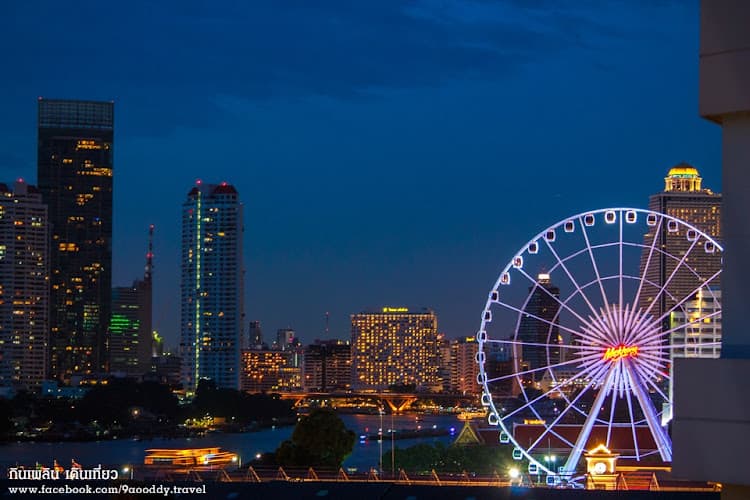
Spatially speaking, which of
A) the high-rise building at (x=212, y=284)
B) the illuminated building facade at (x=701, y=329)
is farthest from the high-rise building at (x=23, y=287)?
the illuminated building facade at (x=701, y=329)

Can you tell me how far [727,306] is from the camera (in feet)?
21.9

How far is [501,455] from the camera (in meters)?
50.1

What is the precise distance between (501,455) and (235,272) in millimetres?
143660

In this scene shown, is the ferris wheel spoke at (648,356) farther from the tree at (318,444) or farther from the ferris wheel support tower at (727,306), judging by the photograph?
the ferris wheel support tower at (727,306)

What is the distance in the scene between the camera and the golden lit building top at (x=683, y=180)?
110938mm

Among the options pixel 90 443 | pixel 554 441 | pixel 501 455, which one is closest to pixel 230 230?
pixel 90 443

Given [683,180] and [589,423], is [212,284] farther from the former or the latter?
[589,423]

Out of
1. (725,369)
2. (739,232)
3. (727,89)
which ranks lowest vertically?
(725,369)

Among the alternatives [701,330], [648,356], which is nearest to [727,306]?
[648,356]

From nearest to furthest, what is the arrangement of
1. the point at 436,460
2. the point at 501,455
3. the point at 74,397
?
1. the point at 436,460
2. the point at 501,455
3. the point at 74,397

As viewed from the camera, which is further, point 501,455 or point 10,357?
point 10,357

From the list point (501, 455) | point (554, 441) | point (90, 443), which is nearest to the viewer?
point (501, 455)

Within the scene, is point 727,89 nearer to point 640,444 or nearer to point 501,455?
point 501,455

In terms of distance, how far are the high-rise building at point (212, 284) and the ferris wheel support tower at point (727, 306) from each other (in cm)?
17694
